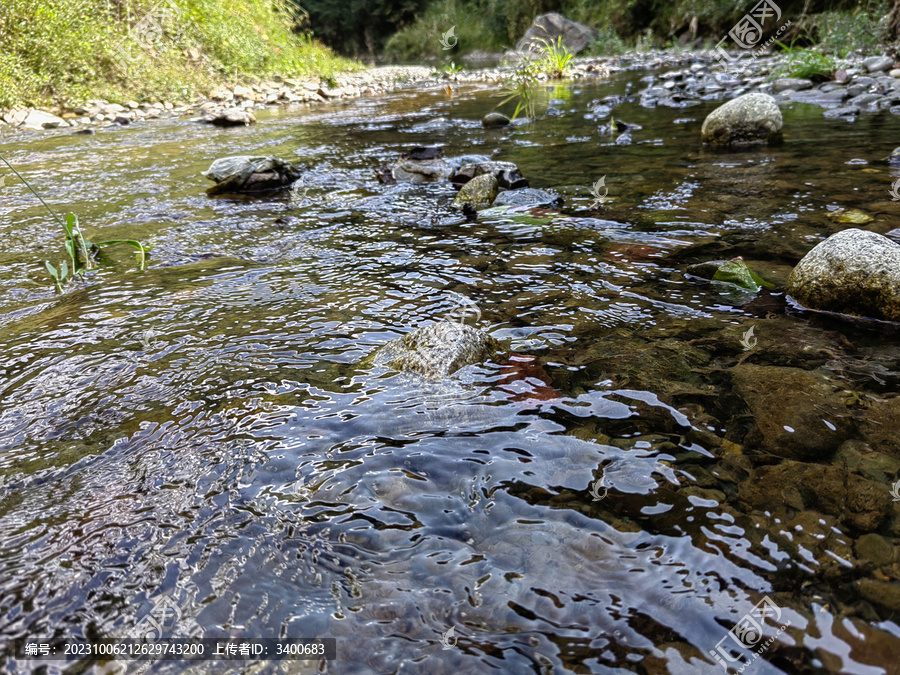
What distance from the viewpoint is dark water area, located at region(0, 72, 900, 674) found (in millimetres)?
1395

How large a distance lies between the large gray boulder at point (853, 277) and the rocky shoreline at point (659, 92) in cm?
605

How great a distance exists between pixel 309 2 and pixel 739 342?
1946 inches

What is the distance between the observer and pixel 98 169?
7.24 meters

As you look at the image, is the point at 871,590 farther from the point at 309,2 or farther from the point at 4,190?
the point at 309,2

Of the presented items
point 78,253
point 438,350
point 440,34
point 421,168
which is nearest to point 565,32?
point 440,34

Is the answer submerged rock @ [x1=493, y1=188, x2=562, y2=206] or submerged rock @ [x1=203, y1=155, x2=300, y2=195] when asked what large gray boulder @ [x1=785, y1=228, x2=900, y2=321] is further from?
submerged rock @ [x1=203, y1=155, x2=300, y2=195]

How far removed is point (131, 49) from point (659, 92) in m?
12.9

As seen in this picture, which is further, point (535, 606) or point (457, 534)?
point (457, 534)

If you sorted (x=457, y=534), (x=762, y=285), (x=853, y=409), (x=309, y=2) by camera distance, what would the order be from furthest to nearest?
(x=309, y=2), (x=762, y=285), (x=853, y=409), (x=457, y=534)

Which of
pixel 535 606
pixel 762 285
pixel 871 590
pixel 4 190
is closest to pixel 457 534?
pixel 535 606

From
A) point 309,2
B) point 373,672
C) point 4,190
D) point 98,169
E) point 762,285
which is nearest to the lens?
point 373,672

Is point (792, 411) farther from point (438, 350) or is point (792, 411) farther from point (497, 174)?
point (497, 174)

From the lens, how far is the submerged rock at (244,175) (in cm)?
604

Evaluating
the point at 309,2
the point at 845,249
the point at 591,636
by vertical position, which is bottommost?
the point at 591,636
